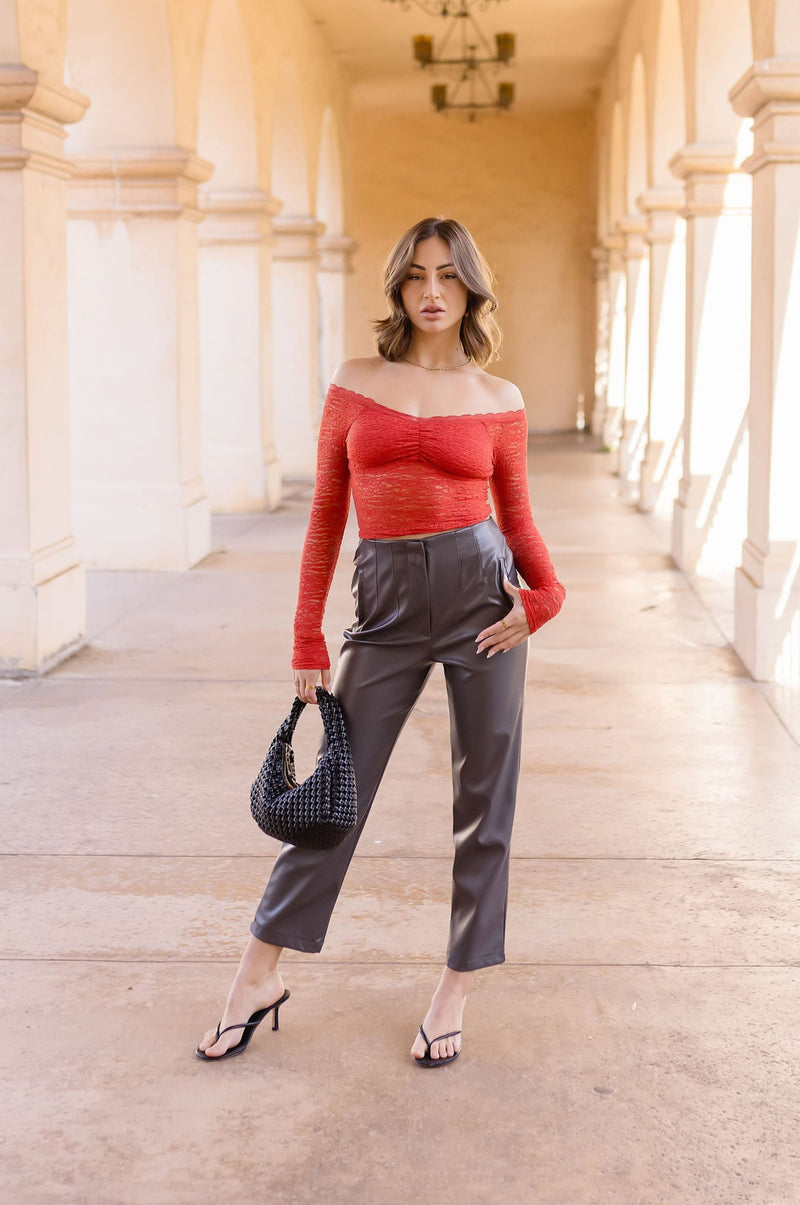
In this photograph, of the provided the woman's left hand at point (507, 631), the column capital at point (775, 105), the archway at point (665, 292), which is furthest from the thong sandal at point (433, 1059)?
the archway at point (665, 292)

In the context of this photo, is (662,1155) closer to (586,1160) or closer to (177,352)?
(586,1160)

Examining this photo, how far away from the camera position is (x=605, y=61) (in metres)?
19.2

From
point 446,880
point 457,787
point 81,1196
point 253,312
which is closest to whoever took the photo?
point 81,1196

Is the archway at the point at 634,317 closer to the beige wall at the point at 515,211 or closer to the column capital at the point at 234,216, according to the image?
the column capital at the point at 234,216

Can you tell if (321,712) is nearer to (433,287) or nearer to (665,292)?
(433,287)

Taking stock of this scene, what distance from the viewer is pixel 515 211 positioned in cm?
2425

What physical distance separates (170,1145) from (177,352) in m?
7.84

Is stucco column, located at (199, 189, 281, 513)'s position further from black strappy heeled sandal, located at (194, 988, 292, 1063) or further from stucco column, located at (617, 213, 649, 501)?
black strappy heeled sandal, located at (194, 988, 292, 1063)

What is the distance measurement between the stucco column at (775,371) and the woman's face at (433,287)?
4163mm

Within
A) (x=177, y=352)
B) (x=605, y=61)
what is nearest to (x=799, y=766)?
(x=177, y=352)

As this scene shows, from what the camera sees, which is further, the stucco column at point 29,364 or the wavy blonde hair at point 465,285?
the stucco column at point 29,364

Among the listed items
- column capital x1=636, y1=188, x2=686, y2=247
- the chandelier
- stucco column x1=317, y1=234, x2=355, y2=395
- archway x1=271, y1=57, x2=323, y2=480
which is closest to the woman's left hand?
column capital x1=636, y1=188, x2=686, y2=247

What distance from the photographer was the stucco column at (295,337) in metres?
15.9

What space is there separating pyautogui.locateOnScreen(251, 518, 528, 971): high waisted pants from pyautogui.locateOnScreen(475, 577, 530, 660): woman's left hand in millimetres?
25
